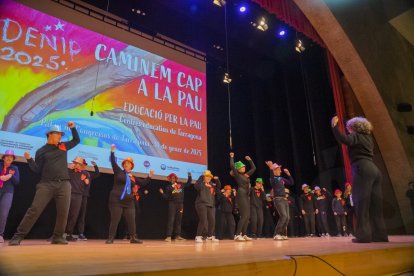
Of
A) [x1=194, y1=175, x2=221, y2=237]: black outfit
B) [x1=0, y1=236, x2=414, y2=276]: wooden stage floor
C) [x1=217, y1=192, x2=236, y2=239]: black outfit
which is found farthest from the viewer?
[x1=217, y1=192, x2=236, y2=239]: black outfit

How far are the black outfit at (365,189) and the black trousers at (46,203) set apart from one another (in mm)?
3407

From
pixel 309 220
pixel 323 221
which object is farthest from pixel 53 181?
pixel 309 220

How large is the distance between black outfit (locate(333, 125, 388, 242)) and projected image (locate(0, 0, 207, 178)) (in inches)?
197

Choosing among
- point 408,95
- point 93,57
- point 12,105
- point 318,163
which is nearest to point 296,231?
point 318,163

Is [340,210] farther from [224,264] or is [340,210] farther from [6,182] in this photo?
[224,264]

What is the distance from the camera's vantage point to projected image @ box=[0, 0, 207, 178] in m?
6.21

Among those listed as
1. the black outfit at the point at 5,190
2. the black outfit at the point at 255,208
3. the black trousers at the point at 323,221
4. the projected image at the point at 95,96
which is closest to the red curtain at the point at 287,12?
the projected image at the point at 95,96

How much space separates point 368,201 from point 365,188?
0.15m

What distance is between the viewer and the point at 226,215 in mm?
9516

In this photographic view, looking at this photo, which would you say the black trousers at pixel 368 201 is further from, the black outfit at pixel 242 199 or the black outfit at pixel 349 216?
the black outfit at pixel 349 216

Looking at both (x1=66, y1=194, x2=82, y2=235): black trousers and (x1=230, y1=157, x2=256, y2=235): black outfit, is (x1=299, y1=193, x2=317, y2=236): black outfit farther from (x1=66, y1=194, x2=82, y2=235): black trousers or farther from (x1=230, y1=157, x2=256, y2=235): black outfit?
(x1=66, y1=194, x2=82, y2=235): black trousers

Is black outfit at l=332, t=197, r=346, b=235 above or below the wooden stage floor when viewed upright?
above

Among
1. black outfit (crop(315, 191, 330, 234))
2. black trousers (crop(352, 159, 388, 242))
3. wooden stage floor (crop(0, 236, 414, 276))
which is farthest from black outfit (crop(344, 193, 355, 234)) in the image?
wooden stage floor (crop(0, 236, 414, 276))

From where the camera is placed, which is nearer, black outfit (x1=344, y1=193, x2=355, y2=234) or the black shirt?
the black shirt
